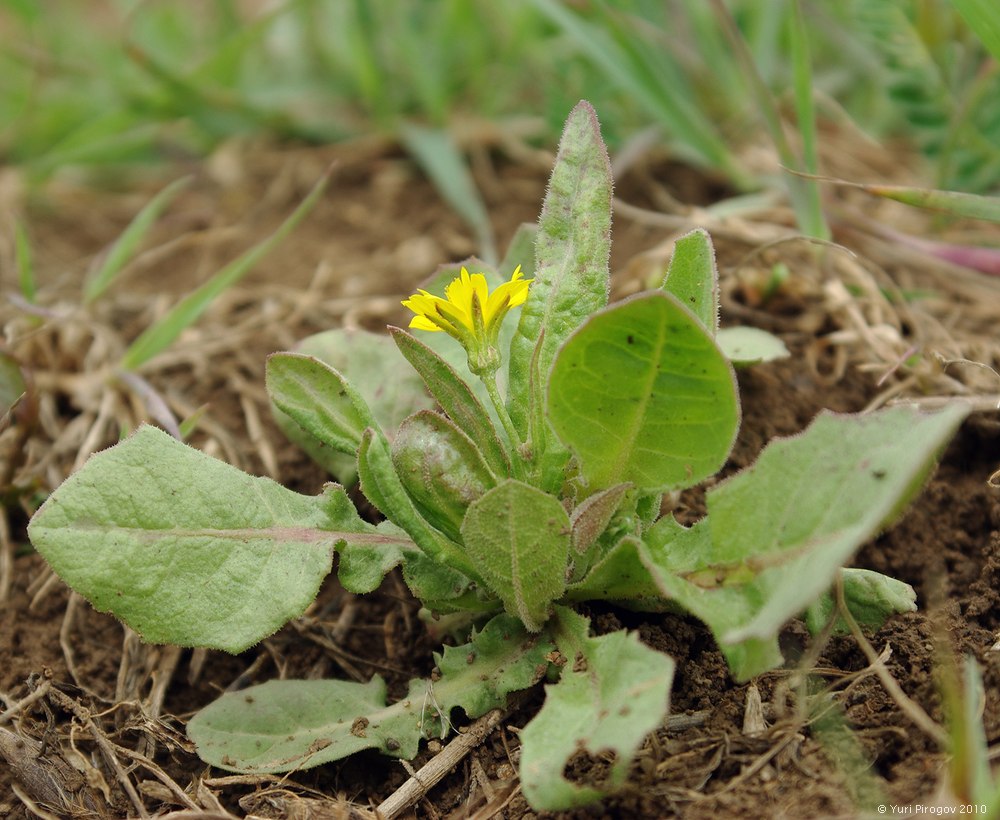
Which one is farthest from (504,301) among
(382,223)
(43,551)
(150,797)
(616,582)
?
(382,223)

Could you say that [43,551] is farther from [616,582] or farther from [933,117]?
[933,117]

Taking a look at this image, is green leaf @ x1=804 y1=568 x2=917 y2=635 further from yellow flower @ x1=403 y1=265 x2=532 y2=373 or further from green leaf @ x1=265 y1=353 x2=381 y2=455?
green leaf @ x1=265 y1=353 x2=381 y2=455

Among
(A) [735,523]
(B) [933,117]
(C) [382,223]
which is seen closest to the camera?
(A) [735,523]

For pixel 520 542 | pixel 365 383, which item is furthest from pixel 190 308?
pixel 520 542

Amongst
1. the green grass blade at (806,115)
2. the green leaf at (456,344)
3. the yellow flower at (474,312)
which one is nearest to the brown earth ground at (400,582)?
the green grass blade at (806,115)

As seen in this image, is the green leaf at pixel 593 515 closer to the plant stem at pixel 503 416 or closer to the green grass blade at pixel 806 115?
the plant stem at pixel 503 416

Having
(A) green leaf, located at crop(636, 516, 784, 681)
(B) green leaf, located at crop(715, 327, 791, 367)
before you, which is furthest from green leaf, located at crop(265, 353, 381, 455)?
(B) green leaf, located at crop(715, 327, 791, 367)

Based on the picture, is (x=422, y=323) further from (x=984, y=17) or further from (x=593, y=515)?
(x=984, y=17)
